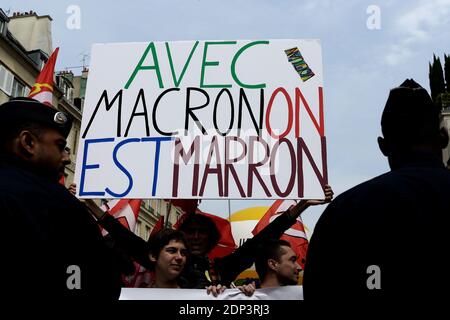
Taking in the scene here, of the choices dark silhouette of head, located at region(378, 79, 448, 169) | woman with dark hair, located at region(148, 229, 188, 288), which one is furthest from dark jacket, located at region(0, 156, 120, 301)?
woman with dark hair, located at region(148, 229, 188, 288)

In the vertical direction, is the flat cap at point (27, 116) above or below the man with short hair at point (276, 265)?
above

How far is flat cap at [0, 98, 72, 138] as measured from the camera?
1931 millimetres

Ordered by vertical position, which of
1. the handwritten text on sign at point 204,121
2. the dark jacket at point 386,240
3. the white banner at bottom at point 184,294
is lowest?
the white banner at bottom at point 184,294

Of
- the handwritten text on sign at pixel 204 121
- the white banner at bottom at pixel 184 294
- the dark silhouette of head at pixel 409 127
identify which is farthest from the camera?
the handwritten text on sign at pixel 204 121

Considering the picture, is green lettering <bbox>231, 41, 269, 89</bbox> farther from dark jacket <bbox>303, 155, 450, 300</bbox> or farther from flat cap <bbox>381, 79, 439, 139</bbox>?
dark jacket <bbox>303, 155, 450, 300</bbox>

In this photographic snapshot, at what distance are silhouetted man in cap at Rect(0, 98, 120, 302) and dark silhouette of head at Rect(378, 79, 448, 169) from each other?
1.02 metres

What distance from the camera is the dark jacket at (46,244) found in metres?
1.57

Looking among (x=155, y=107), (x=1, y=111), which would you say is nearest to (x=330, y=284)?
(x=1, y=111)

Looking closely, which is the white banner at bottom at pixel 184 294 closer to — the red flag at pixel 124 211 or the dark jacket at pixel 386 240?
the red flag at pixel 124 211

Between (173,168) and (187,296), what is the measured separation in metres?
1.06

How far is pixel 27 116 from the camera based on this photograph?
1947 mm

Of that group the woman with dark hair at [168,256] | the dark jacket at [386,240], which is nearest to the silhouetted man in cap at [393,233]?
the dark jacket at [386,240]

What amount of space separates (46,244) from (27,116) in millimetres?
543
